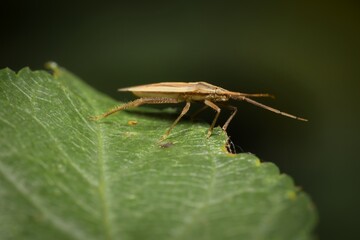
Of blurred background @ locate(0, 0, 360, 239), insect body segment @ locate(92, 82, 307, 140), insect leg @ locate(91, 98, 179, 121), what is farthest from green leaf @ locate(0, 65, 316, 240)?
blurred background @ locate(0, 0, 360, 239)

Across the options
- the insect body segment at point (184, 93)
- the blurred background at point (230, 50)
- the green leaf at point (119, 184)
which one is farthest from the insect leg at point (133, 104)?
the blurred background at point (230, 50)

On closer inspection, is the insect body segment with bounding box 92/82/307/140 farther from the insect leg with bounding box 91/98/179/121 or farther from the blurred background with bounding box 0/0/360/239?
the blurred background with bounding box 0/0/360/239

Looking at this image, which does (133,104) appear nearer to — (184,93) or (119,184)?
(184,93)

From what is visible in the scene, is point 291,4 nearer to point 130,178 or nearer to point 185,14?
point 185,14

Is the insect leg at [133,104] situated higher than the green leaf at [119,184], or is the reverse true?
the insect leg at [133,104]

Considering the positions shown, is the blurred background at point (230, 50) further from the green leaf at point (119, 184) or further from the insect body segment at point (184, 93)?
the green leaf at point (119, 184)
